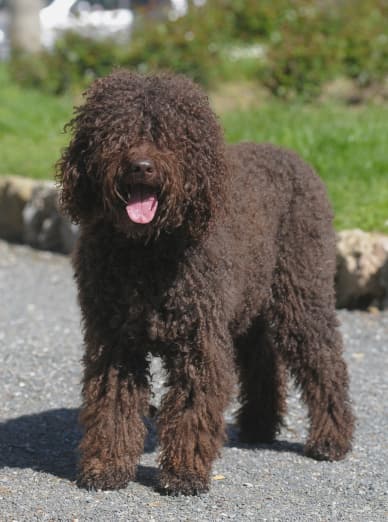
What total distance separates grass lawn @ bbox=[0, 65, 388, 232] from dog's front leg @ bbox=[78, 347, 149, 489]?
4339 mm

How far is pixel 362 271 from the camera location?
8477mm

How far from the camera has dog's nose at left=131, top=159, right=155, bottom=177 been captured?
443 centimetres

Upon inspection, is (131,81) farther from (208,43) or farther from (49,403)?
(208,43)

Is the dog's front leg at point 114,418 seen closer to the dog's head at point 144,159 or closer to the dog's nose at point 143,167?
the dog's head at point 144,159

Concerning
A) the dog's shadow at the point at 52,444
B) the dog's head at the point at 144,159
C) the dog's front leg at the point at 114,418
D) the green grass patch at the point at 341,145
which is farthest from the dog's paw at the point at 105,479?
the green grass patch at the point at 341,145

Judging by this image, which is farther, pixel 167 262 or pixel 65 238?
pixel 65 238

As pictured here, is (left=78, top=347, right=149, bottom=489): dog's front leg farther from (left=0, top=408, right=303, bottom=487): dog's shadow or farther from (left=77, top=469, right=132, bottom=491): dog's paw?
(left=0, top=408, right=303, bottom=487): dog's shadow

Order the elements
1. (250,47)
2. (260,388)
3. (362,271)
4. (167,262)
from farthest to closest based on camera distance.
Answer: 1. (250,47)
2. (362,271)
3. (260,388)
4. (167,262)

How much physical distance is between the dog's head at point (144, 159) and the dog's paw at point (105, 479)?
110 centimetres

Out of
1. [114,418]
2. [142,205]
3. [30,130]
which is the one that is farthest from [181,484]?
[30,130]

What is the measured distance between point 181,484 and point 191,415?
31 cm

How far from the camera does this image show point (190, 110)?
4727 mm

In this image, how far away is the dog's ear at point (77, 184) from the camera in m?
4.70

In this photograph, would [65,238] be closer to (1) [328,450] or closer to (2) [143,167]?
(1) [328,450]
